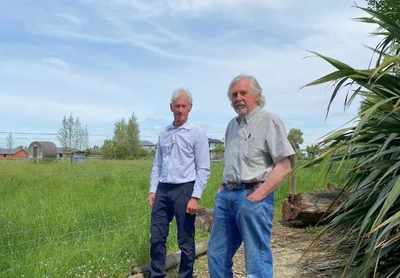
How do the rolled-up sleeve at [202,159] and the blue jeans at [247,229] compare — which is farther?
the rolled-up sleeve at [202,159]

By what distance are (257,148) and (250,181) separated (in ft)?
0.76

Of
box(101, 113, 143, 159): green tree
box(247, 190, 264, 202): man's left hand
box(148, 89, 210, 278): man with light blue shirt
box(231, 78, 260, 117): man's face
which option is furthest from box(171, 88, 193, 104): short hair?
box(101, 113, 143, 159): green tree

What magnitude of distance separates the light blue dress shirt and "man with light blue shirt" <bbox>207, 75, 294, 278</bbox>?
806 millimetres

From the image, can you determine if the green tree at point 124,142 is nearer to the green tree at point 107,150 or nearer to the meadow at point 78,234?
the green tree at point 107,150

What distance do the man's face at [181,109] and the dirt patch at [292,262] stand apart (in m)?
1.65

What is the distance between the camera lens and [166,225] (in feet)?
13.4

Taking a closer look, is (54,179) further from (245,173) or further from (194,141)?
(245,173)

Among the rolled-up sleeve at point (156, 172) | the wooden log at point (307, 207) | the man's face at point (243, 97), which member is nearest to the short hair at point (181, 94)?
the rolled-up sleeve at point (156, 172)

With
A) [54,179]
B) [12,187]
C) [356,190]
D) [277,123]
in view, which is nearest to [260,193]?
[277,123]

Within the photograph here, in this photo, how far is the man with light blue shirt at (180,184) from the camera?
403 cm

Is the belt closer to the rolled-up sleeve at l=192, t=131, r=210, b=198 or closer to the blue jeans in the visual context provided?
the blue jeans

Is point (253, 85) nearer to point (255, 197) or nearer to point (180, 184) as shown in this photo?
point (255, 197)

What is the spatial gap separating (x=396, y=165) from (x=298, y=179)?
29.1 feet

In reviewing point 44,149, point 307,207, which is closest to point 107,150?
point 44,149
